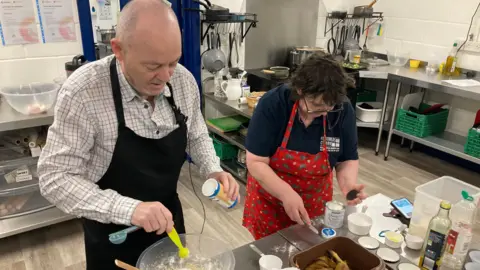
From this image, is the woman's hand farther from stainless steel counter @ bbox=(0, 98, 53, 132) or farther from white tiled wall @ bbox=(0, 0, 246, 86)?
white tiled wall @ bbox=(0, 0, 246, 86)

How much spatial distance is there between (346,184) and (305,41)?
2796mm

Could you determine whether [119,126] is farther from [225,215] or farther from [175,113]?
[225,215]

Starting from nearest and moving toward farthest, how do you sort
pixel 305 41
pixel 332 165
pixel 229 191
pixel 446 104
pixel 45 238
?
pixel 229 191, pixel 332 165, pixel 45 238, pixel 446 104, pixel 305 41

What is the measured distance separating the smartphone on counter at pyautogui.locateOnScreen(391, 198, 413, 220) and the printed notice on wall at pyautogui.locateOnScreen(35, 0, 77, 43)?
230 centimetres

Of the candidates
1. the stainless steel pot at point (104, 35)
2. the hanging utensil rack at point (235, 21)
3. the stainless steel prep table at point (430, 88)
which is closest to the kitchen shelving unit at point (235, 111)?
the hanging utensil rack at point (235, 21)

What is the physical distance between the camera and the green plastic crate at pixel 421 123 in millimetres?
3492

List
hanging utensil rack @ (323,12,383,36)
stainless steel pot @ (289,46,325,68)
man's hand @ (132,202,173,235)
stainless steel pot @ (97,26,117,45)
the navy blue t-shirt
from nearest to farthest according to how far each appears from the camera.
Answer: man's hand @ (132,202,173,235) < the navy blue t-shirt < stainless steel pot @ (97,26,117,45) < stainless steel pot @ (289,46,325,68) < hanging utensil rack @ (323,12,383,36)

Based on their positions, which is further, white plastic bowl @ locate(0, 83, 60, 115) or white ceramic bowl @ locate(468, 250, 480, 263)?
white plastic bowl @ locate(0, 83, 60, 115)

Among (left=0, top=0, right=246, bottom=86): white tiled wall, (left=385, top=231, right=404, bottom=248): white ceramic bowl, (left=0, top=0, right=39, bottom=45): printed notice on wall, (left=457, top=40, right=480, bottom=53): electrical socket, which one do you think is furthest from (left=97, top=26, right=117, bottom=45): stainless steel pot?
(left=457, top=40, right=480, bottom=53): electrical socket

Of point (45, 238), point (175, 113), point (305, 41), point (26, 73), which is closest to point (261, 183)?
point (175, 113)

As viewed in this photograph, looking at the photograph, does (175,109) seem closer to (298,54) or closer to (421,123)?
(298,54)

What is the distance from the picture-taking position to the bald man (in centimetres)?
102

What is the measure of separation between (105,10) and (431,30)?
9.98 ft

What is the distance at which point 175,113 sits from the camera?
4.23 feet
